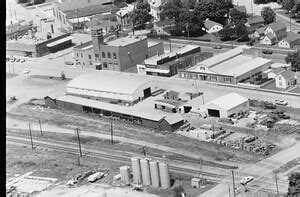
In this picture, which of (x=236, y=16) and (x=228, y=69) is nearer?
(x=228, y=69)

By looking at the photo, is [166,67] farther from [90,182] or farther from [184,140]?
[90,182]

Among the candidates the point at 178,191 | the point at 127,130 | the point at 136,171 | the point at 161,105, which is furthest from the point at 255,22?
the point at 178,191

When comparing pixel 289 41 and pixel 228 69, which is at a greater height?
pixel 289 41

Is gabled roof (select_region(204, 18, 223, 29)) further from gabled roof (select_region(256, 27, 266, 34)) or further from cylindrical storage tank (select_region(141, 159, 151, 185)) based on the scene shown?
cylindrical storage tank (select_region(141, 159, 151, 185))

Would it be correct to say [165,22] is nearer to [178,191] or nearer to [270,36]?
[270,36]

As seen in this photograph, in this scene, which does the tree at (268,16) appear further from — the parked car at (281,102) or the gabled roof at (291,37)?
the parked car at (281,102)

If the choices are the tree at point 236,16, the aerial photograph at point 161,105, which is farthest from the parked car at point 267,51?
the tree at point 236,16

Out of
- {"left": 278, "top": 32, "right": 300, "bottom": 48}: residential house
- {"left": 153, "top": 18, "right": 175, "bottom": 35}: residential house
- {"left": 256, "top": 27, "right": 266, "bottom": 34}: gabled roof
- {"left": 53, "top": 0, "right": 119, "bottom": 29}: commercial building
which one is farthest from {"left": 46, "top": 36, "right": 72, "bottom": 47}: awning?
{"left": 278, "top": 32, "right": 300, "bottom": 48}: residential house
